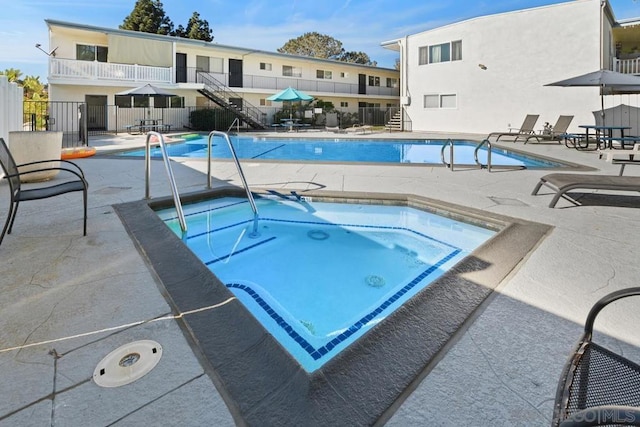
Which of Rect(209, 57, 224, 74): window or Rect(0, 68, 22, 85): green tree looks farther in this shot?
Rect(209, 57, 224, 74): window

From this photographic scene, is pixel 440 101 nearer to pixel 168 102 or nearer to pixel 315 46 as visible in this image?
pixel 168 102

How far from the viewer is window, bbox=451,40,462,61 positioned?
21.5m

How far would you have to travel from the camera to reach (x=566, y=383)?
141cm

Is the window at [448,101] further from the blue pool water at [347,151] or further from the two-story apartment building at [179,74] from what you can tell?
the two-story apartment building at [179,74]

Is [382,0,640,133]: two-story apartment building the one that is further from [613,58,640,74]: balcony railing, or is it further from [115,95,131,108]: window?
[115,95,131,108]: window

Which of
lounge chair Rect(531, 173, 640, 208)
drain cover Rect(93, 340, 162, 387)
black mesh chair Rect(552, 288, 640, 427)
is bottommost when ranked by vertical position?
drain cover Rect(93, 340, 162, 387)

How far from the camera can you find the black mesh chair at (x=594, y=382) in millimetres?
1299

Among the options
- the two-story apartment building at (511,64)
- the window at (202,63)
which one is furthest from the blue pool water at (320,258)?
the window at (202,63)

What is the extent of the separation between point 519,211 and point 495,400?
380 centimetres

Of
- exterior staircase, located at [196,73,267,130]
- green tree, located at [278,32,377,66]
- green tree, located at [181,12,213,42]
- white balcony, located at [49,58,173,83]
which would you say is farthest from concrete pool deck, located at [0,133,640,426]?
green tree, located at [278,32,377,66]

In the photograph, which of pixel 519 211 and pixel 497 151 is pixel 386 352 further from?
pixel 497 151

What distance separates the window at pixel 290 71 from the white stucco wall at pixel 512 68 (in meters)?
8.97

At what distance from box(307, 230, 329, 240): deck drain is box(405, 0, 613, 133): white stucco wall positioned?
57.4 ft

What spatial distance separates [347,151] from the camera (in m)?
14.6
